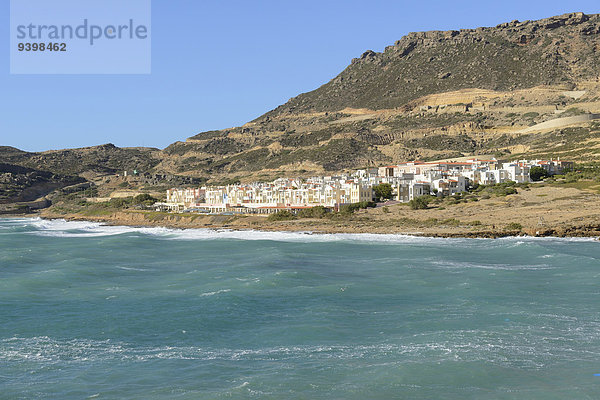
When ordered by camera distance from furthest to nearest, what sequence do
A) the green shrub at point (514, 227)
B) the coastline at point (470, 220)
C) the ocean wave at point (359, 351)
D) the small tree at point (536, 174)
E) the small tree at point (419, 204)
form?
the small tree at point (536, 174)
the small tree at point (419, 204)
the green shrub at point (514, 227)
the coastline at point (470, 220)
the ocean wave at point (359, 351)

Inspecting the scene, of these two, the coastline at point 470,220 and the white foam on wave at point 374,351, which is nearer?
the white foam on wave at point 374,351

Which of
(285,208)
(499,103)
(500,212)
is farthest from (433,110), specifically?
(500,212)

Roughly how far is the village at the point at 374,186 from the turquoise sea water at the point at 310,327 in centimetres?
4404

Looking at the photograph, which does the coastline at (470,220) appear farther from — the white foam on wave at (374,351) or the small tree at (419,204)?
the white foam on wave at (374,351)

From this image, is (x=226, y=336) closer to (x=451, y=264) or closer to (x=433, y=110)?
(x=451, y=264)

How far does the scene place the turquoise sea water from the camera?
1809 cm

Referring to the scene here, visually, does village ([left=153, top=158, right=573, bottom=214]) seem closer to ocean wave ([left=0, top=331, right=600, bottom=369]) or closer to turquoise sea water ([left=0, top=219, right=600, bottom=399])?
turquoise sea water ([left=0, top=219, right=600, bottom=399])

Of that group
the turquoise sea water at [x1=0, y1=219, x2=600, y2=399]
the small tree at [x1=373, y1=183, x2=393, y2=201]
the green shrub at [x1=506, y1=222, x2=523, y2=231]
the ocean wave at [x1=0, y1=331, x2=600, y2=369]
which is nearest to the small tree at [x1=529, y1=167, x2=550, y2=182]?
the small tree at [x1=373, y1=183, x2=393, y2=201]

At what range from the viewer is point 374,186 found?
9275cm

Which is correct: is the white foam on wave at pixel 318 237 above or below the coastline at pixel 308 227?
below

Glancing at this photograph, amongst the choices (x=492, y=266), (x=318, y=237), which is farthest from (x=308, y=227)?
(x=492, y=266)

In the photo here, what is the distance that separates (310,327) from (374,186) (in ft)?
228

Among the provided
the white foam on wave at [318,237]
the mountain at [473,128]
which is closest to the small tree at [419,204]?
the white foam on wave at [318,237]

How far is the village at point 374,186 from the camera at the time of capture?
90.2 metres
